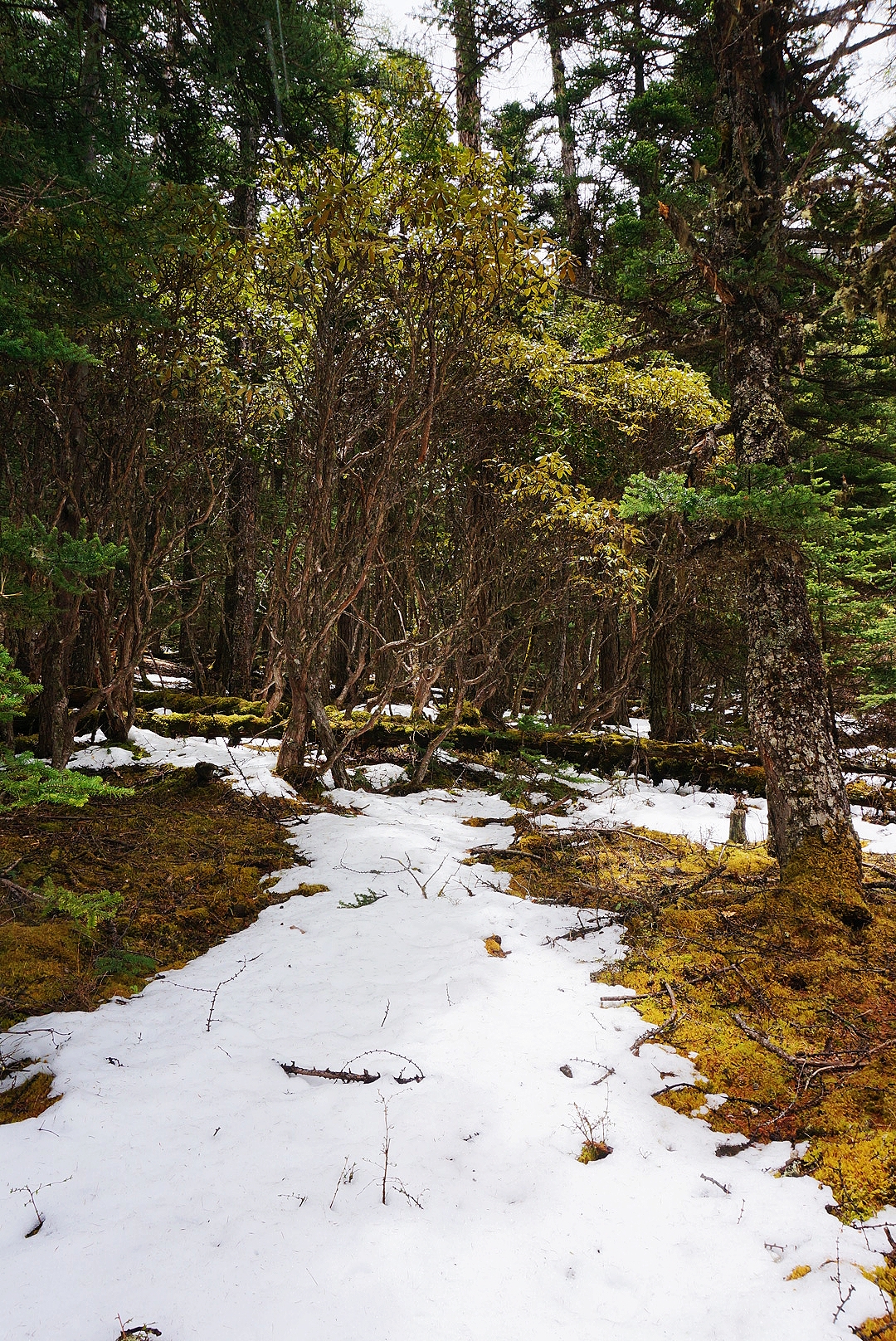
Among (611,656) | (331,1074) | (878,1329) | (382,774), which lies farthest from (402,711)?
(878,1329)

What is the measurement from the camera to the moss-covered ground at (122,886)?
3.50 metres

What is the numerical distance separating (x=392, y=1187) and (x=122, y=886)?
10.5 feet

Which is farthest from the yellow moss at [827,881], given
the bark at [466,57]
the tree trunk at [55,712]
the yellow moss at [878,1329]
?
the tree trunk at [55,712]

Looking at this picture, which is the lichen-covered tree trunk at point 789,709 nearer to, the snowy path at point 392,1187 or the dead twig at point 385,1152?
the snowy path at point 392,1187

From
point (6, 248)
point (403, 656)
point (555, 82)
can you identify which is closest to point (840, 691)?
point (403, 656)

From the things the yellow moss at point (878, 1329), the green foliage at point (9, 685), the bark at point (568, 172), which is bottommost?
the yellow moss at point (878, 1329)

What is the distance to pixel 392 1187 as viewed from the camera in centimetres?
237

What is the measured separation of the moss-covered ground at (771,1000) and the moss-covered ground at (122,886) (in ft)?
7.84

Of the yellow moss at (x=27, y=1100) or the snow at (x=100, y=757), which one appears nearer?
the yellow moss at (x=27, y=1100)

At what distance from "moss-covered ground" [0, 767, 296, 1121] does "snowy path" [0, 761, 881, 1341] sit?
0.90 feet

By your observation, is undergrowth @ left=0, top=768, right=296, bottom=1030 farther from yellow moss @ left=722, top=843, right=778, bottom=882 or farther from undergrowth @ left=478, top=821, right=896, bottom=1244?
yellow moss @ left=722, top=843, right=778, bottom=882

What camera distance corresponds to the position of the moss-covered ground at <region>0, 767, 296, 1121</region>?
3.50 meters

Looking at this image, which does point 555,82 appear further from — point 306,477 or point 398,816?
point 398,816

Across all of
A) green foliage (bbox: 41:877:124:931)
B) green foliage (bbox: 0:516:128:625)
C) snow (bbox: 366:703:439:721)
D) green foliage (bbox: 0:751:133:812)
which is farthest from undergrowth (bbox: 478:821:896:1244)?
snow (bbox: 366:703:439:721)
